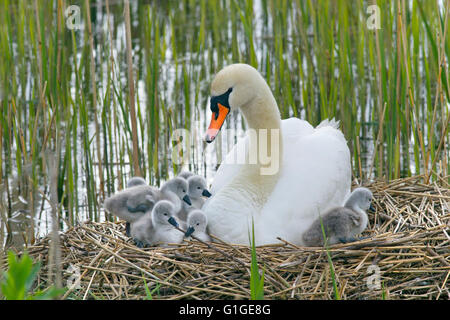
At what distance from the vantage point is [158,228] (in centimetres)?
410

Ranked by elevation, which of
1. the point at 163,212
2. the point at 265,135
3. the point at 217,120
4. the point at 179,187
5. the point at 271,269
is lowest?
the point at 271,269

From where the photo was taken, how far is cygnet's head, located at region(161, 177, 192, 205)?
4340 mm

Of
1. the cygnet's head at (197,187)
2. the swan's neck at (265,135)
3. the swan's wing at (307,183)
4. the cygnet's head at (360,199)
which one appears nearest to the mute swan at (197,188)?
the cygnet's head at (197,187)

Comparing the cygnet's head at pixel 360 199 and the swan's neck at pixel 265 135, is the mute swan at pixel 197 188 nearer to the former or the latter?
the swan's neck at pixel 265 135

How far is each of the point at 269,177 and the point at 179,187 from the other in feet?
1.85

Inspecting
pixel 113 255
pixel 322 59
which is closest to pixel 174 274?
pixel 113 255

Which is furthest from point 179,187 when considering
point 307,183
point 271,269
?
point 271,269

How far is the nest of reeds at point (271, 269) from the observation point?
3.61 m

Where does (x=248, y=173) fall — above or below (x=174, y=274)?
above

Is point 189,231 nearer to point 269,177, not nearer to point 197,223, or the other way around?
point 197,223

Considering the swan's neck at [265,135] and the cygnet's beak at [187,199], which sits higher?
the swan's neck at [265,135]
